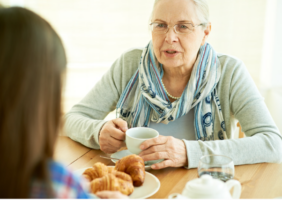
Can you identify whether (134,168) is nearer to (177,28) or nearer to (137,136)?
(137,136)

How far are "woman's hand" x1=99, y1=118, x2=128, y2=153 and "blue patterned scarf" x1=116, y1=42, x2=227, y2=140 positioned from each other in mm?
315

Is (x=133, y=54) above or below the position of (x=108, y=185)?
above

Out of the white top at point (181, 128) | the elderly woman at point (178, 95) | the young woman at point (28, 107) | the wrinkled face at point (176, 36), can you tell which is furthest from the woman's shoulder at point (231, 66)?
the young woman at point (28, 107)

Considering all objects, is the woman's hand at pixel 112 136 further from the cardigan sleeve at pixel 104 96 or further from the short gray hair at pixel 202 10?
the short gray hair at pixel 202 10

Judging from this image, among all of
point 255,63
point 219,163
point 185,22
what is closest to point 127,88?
point 185,22

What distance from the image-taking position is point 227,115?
1468 millimetres

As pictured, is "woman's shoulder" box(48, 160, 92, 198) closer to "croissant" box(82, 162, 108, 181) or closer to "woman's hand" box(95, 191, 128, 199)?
"woman's hand" box(95, 191, 128, 199)

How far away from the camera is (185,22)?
1.39 m

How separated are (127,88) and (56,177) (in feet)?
3.55

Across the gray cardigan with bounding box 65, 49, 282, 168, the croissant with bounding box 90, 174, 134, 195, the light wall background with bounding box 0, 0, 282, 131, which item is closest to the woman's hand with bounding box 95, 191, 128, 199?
the croissant with bounding box 90, 174, 134, 195

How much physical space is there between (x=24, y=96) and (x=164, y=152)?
0.67 metres

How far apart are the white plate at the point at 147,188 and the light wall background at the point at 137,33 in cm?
190

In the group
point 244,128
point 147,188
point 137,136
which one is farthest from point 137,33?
point 147,188

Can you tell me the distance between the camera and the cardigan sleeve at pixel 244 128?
1.11 meters
